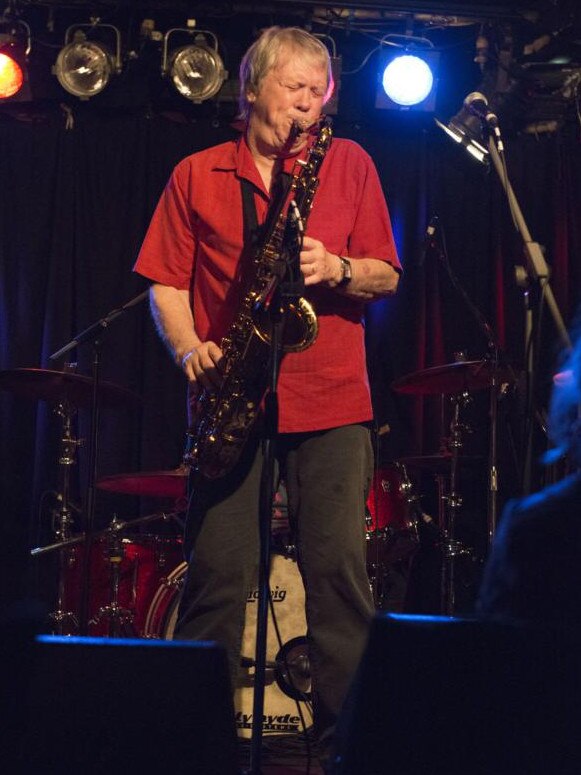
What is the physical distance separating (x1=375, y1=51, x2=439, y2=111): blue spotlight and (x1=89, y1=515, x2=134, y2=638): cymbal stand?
10.1 ft

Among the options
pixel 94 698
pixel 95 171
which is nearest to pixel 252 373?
pixel 94 698

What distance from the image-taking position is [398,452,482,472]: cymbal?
5852 millimetres

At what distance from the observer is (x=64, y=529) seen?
5.64m

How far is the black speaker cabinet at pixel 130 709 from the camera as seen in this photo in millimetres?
1646

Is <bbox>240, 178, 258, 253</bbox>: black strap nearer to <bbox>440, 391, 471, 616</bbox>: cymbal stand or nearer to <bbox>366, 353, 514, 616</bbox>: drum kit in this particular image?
<bbox>366, 353, 514, 616</bbox>: drum kit

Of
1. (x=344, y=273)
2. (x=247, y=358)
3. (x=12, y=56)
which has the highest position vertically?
A: (x=12, y=56)

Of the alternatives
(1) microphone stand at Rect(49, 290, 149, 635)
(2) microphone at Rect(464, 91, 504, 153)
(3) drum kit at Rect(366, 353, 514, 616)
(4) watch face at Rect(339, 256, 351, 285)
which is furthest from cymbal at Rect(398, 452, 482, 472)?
(4) watch face at Rect(339, 256, 351, 285)

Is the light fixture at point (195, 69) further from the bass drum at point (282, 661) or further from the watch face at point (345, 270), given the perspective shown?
the watch face at point (345, 270)

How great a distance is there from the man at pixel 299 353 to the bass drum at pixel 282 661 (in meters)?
1.75

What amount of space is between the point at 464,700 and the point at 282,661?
11.8 feet

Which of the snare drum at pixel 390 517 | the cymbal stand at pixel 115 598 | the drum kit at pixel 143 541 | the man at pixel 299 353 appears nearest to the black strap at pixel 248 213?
the man at pixel 299 353

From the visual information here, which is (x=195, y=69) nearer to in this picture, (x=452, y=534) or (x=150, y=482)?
(x=150, y=482)

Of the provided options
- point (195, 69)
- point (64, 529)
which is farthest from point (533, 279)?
point (195, 69)

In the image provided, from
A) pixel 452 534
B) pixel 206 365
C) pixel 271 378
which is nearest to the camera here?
pixel 271 378
